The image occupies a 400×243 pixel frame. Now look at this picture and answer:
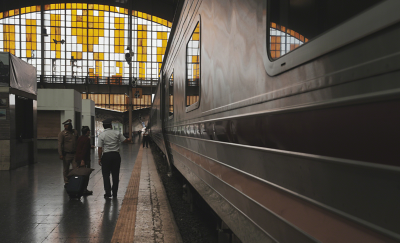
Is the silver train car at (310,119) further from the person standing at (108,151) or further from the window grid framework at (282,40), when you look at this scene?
the person standing at (108,151)

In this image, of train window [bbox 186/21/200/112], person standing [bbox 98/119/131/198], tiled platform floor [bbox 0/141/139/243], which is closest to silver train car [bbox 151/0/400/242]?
train window [bbox 186/21/200/112]

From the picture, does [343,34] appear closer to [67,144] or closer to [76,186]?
[76,186]

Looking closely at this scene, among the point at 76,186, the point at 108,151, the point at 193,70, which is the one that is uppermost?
the point at 193,70

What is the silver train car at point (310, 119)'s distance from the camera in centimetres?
103

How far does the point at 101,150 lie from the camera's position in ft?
22.1

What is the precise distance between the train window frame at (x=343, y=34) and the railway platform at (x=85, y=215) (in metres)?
3.20

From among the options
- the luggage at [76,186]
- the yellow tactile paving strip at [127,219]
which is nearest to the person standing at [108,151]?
the luggage at [76,186]

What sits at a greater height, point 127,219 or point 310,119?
point 310,119

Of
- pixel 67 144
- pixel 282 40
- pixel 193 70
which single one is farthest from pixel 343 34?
pixel 67 144

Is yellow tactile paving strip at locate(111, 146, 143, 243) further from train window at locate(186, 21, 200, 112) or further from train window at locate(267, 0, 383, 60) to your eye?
train window at locate(267, 0, 383, 60)

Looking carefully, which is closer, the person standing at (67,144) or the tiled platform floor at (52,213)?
the tiled platform floor at (52,213)

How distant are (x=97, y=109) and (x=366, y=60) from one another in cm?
4981

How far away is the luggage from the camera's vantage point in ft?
21.3

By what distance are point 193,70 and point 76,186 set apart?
3702mm
